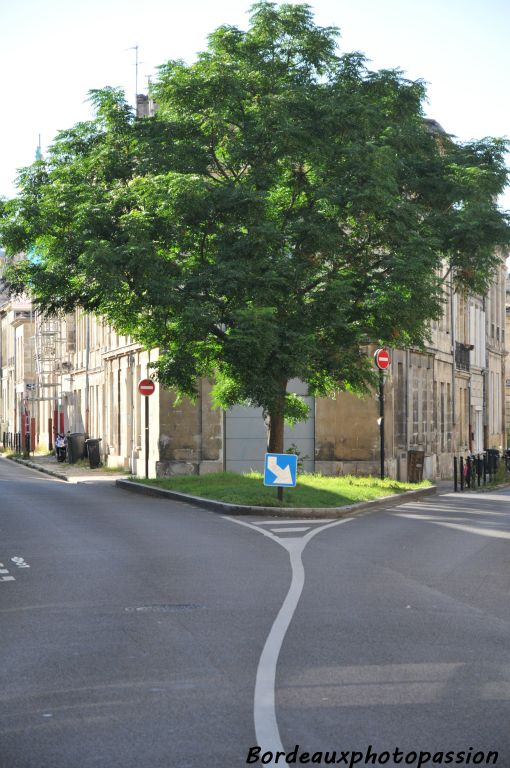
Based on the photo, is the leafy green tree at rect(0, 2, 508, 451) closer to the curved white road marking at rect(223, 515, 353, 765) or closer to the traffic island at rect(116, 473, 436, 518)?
the traffic island at rect(116, 473, 436, 518)

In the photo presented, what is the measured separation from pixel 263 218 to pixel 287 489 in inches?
220

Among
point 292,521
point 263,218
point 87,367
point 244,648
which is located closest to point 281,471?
point 292,521

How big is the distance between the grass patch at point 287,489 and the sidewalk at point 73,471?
7790mm

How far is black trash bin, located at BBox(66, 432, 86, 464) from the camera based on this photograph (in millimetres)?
49562

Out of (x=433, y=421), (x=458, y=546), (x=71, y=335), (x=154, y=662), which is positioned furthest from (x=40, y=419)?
(x=154, y=662)

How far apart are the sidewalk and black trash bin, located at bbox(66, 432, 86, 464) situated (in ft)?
1.53

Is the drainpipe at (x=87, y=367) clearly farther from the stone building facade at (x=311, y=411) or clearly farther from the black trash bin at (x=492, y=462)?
the black trash bin at (x=492, y=462)

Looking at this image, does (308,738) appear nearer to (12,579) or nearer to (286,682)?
(286,682)

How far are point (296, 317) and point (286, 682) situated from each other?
1859cm

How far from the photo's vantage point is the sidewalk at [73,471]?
40156 millimetres

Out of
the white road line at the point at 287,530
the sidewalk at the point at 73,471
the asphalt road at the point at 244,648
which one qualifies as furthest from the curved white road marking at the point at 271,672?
the sidewalk at the point at 73,471

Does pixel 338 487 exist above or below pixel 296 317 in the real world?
below

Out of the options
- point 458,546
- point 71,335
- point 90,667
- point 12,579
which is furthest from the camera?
point 71,335

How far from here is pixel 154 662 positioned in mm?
8070
